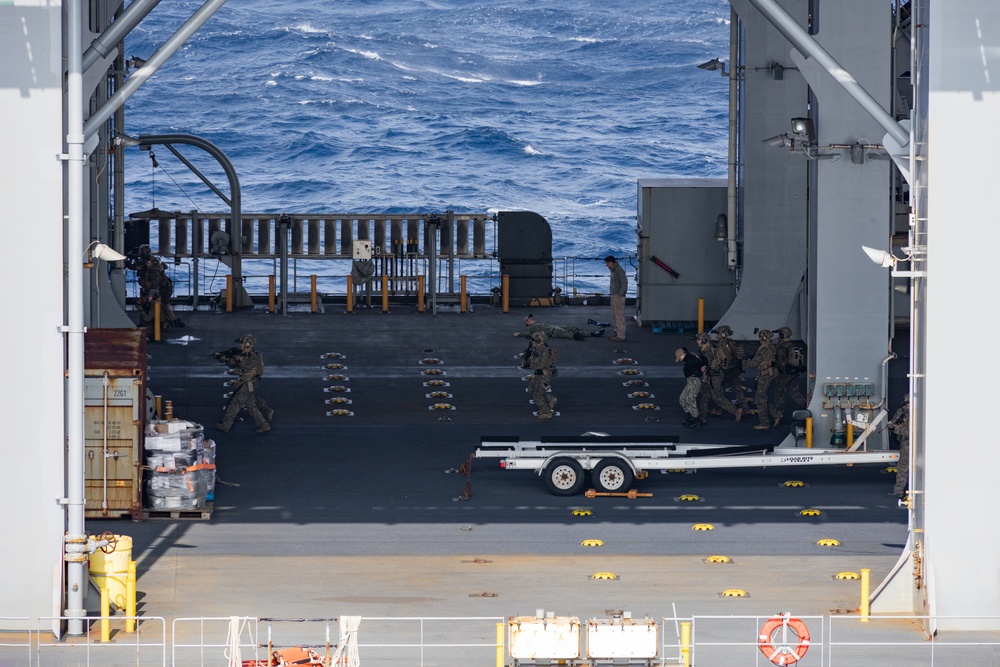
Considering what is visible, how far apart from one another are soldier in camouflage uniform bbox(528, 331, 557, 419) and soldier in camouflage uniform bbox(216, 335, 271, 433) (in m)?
3.89

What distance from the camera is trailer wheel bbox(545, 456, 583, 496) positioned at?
19406 mm

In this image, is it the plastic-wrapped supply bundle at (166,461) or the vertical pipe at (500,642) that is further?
the plastic-wrapped supply bundle at (166,461)

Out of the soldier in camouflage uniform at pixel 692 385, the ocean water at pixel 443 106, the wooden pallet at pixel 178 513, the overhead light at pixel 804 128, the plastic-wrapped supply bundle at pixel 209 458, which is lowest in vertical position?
the wooden pallet at pixel 178 513

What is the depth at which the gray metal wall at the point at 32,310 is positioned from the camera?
46.3 feet

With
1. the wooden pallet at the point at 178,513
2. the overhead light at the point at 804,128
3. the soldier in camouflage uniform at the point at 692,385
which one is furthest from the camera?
the soldier in camouflage uniform at the point at 692,385

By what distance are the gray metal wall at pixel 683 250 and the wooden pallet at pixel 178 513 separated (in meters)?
15.1

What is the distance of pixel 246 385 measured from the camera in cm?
2259

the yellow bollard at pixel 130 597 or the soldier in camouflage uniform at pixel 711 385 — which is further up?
the soldier in camouflage uniform at pixel 711 385

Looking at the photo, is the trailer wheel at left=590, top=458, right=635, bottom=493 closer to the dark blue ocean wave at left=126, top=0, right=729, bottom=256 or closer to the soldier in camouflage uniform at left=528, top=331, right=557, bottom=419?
the soldier in camouflage uniform at left=528, top=331, right=557, bottom=419

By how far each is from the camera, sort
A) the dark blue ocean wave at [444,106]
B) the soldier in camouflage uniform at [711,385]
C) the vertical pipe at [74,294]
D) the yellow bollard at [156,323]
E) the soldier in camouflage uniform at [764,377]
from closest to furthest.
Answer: the vertical pipe at [74,294], the soldier in camouflage uniform at [764,377], the soldier in camouflage uniform at [711,385], the yellow bollard at [156,323], the dark blue ocean wave at [444,106]

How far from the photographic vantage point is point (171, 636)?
14.2 m

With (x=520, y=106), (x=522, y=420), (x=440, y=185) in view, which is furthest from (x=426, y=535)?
(x=520, y=106)

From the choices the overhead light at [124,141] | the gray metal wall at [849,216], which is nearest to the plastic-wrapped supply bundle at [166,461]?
the overhead light at [124,141]

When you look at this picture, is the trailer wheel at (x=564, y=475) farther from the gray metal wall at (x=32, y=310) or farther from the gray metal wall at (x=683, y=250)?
the gray metal wall at (x=683, y=250)
